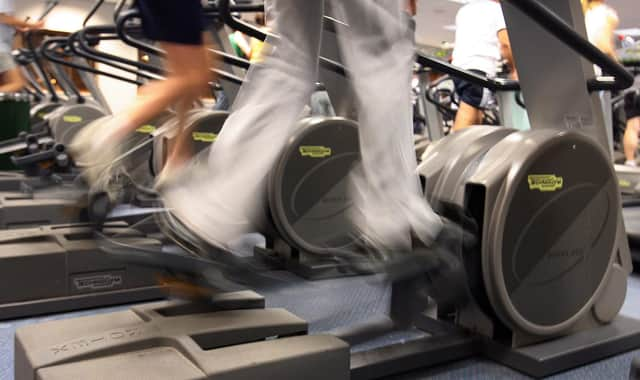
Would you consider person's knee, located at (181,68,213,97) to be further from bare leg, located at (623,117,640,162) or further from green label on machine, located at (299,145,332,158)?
bare leg, located at (623,117,640,162)

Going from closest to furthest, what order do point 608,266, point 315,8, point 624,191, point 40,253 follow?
point 315,8
point 608,266
point 40,253
point 624,191

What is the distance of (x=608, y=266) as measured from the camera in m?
1.79

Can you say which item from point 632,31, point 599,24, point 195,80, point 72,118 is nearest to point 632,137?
point 599,24

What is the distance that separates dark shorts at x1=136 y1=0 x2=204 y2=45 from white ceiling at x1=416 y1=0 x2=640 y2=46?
11549 millimetres

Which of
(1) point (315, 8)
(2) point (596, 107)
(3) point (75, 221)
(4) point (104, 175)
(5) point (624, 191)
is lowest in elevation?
(5) point (624, 191)

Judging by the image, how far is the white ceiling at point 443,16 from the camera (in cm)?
1251

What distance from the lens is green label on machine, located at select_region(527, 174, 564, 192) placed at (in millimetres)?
1616

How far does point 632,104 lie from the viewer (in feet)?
19.4

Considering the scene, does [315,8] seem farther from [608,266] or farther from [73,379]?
[608,266]

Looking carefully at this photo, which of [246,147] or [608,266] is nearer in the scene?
[246,147]

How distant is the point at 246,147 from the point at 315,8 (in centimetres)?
42

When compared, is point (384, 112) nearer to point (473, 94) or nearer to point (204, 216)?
point (204, 216)

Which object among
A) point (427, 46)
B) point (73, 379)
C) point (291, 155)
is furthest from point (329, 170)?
point (427, 46)

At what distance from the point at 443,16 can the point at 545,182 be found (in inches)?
534
